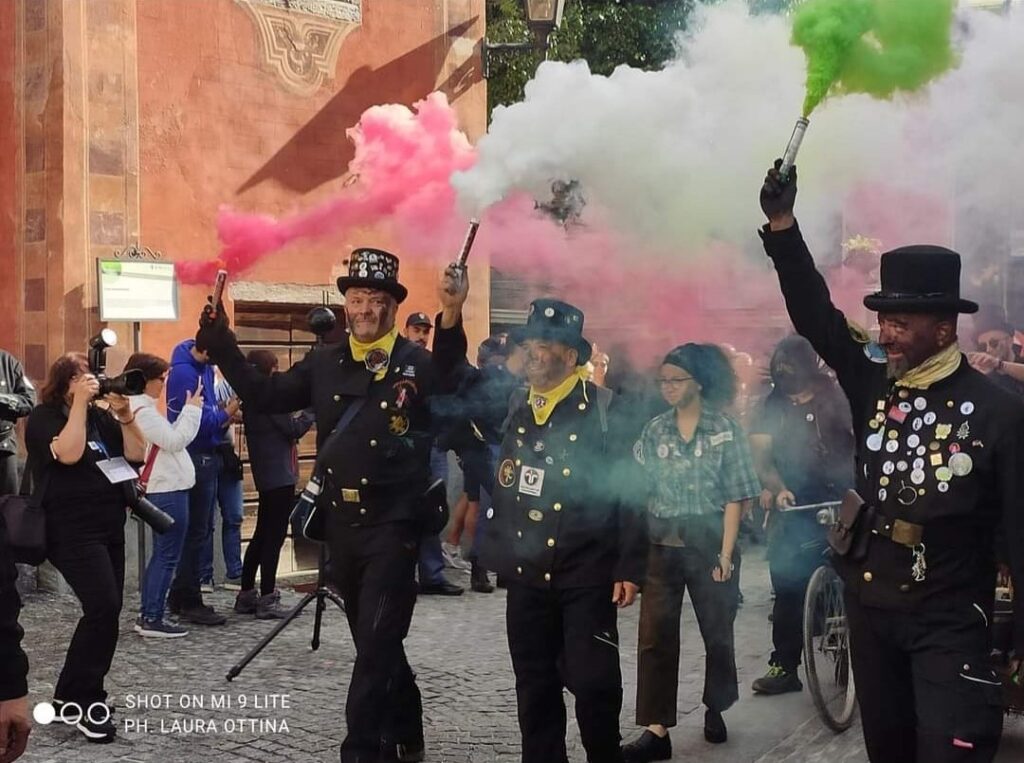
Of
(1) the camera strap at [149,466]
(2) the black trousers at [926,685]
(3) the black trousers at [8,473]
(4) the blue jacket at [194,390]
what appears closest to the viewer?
(2) the black trousers at [926,685]

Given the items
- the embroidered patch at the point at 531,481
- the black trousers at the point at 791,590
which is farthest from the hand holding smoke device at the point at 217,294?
the black trousers at the point at 791,590

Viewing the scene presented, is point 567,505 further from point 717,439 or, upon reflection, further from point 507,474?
point 717,439

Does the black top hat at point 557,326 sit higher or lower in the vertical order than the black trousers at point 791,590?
higher

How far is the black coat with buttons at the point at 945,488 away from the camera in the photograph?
3633 mm

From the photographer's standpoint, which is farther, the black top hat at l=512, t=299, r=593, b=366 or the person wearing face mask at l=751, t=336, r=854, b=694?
the person wearing face mask at l=751, t=336, r=854, b=694

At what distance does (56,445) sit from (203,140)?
16.2ft

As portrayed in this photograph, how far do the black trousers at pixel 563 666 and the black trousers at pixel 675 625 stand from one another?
708 mm

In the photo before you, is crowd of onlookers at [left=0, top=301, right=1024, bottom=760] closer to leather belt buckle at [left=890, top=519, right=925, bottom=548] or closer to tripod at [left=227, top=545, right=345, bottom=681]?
tripod at [left=227, top=545, right=345, bottom=681]

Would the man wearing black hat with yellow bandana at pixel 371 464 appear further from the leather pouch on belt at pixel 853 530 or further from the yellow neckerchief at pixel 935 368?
the yellow neckerchief at pixel 935 368

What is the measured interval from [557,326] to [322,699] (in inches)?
103

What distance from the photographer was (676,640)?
5.67 meters

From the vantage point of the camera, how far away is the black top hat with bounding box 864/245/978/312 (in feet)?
12.5
